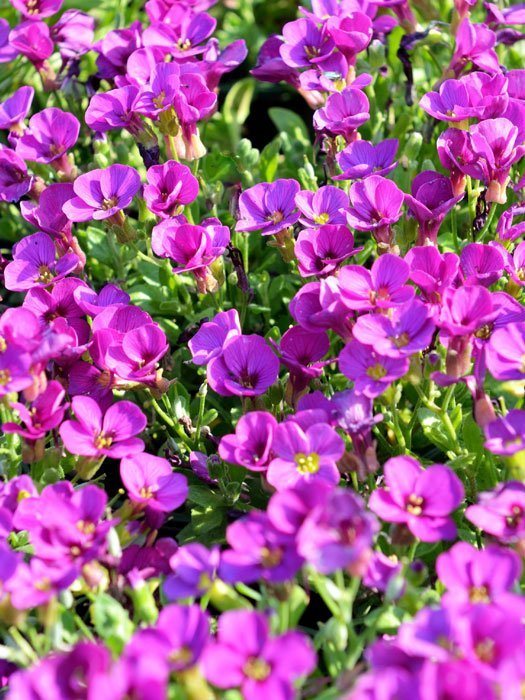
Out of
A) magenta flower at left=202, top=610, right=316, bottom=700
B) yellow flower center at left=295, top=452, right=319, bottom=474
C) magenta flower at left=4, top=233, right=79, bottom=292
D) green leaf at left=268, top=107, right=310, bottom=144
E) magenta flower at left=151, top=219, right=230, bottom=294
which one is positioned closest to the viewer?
magenta flower at left=202, top=610, right=316, bottom=700

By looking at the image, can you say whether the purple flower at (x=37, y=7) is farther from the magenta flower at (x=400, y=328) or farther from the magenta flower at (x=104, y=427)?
the magenta flower at (x=400, y=328)

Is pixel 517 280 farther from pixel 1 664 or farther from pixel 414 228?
pixel 1 664

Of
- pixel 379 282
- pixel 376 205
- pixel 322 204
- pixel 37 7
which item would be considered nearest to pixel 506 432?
pixel 379 282

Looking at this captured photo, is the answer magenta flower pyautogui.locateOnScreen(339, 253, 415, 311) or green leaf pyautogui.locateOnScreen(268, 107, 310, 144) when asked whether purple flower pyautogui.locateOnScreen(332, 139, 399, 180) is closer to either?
magenta flower pyautogui.locateOnScreen(339, 253, 415, 311)

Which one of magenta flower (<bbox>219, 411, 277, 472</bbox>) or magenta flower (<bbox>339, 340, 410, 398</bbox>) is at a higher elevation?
magenta flower (<bbox>339, 340, 410, 398</bbox>)

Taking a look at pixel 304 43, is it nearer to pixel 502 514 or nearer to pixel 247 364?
pixel 247 364

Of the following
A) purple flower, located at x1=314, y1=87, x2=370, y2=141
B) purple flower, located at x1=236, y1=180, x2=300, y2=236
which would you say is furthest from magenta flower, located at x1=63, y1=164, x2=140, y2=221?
purple flower, located at x1=314, y1=87, x2=370, y2=141

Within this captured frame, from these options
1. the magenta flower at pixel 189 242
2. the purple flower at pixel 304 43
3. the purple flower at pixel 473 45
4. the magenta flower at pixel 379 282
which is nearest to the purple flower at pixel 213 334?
the magenta flower at pixel 189 242
